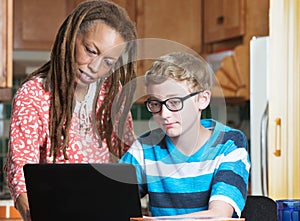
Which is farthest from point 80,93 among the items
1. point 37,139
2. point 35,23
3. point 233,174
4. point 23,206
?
point 35,23

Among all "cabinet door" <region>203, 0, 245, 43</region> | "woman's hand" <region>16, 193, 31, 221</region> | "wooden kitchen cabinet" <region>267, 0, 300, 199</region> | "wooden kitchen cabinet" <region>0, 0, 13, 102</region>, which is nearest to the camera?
"woman's hand" <region>16, 193, 31, 221</region>

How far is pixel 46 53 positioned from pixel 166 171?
87.8 inches

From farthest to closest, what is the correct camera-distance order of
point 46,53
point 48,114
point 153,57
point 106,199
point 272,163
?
point 46,53 < point 272,163 < point 48,114 < point 153,57 < point 106,199

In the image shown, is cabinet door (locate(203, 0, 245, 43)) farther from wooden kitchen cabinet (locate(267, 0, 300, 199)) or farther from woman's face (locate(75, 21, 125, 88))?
woman's face (locate(75, 21, 125, 88))

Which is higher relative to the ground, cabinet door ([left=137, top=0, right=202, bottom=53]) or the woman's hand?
cabinet door ([left=137, top=0, right=202, bottom=53])

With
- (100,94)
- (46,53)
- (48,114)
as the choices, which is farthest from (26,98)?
(46,53)

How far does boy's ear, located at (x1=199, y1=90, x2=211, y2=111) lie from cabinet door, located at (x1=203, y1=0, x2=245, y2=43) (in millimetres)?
2276

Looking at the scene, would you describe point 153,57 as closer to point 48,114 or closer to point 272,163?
point 48,114

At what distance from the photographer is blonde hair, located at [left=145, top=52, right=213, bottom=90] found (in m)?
1.37

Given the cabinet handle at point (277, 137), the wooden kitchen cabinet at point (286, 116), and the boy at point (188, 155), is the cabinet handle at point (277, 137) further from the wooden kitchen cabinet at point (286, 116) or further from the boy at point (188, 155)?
the boy at point (188, 155)

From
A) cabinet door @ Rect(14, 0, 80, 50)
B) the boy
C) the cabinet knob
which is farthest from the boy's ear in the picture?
the cabinet knob

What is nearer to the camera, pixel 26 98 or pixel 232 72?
pixel 26 98

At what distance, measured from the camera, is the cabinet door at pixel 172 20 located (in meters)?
3.70

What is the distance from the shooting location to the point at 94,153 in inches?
59.9
